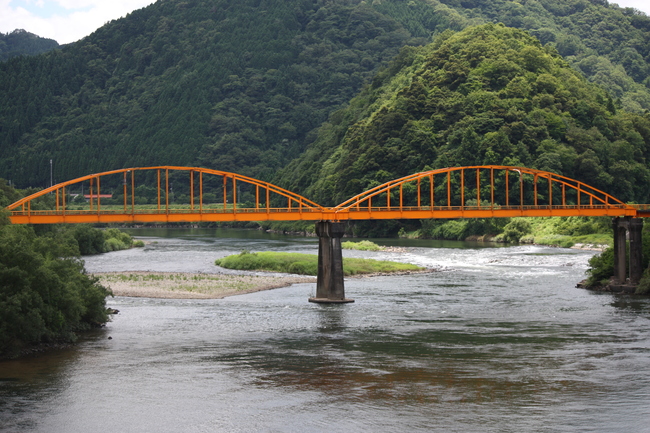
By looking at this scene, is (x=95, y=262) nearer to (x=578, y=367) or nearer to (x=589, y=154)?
(x=578, y=367)

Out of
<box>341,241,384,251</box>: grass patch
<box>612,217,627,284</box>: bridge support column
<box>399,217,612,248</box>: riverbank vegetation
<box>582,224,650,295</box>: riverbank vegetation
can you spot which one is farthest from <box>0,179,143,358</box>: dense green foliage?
<box>399,217,612,248</box>: riverbank vegetation

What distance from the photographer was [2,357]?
43375 millimetres

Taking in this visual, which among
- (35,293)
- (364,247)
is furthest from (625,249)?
(364,247)

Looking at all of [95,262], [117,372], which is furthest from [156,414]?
[95,262]

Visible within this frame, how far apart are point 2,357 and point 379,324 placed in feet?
77.8

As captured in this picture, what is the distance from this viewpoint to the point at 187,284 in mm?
76250

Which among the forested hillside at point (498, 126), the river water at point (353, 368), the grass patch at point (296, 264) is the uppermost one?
the forested hillside at point (498, 126)

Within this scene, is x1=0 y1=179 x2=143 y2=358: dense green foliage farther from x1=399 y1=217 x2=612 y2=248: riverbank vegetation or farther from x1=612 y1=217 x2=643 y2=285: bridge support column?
x1=399 y1=217 x2=612 y2=248: riverbank vegetation

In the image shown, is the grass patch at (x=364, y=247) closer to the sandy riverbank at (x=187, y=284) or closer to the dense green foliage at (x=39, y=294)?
the sandy riverbank at (x=187, y=284)

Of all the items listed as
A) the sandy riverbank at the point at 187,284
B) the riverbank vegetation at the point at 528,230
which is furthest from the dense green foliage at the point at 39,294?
the riverbank vegetation at the point at 528,230

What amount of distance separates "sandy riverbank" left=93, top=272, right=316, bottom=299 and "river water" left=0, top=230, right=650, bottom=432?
10.5 feet

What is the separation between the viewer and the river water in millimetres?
34156

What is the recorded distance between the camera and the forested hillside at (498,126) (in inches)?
5871

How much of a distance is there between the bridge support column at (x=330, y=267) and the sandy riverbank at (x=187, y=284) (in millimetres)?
9168
